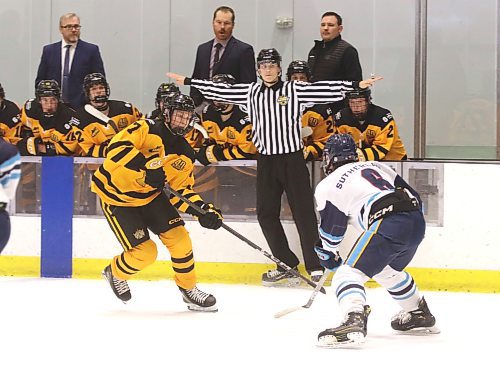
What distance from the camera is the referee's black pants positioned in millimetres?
5094

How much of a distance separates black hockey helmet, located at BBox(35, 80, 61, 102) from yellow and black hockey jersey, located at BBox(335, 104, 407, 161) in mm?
1585

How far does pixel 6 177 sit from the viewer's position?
10.2 feet

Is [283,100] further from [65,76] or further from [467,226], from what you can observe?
[65,76]

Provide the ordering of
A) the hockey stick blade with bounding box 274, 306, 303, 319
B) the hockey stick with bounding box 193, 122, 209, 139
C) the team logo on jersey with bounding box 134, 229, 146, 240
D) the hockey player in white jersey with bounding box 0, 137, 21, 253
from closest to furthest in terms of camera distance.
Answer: the hockey player in white jersey with bounding box 0, 137, 21, 253 < the hockey stick blade with bounding box 274, 306, 303, 319 < the team logo on jersey with bounding box 134, 229, 146, 240 < the hockey stick with bounding box 193, 122, 209, 139

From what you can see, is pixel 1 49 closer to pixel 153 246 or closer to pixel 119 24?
pixel 119 24

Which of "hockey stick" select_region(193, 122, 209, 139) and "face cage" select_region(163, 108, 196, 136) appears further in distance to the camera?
"hockey stick" select_region(193, 122, 209, 139)

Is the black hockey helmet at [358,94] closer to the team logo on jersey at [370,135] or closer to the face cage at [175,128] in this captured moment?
the team logo on jersey at [370,135]

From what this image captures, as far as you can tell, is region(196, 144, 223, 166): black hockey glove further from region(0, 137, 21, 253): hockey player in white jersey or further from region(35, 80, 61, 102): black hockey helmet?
region(0, 137, 21, 253): hockey player in white jersey

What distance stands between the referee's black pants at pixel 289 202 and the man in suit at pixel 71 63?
1.33 meters

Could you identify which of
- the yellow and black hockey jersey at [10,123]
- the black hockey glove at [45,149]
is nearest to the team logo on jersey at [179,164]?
the black hockey glove at [45,149]

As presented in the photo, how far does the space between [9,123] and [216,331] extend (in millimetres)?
2365

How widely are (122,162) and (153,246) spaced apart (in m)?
0.42

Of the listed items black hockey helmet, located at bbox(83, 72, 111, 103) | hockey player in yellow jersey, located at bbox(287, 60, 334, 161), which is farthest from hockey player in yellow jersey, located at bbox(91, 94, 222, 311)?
black hockey helmet, located at bbox(83, 72, 111, 103)

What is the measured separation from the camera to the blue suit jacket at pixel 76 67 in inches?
229
